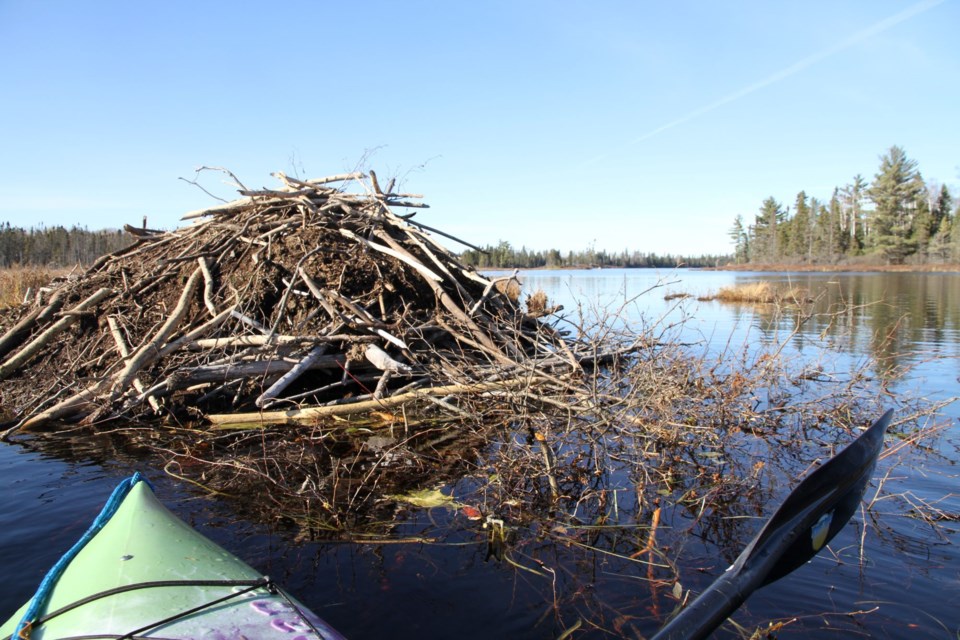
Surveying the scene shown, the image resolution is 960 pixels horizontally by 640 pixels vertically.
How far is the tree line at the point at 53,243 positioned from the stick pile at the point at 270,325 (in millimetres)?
56441

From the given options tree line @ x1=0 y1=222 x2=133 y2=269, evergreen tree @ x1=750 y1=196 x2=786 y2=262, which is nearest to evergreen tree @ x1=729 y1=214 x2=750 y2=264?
evergreen tree @ x1=750 y1=196 x2=786 y2=262

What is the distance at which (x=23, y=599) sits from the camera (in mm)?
3793

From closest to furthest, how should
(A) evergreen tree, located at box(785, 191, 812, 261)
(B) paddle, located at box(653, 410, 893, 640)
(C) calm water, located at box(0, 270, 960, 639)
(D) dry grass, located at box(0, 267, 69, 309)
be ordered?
1. (B) paddle, located at box(653, 410, 893, 640)
2. (C) calm water, located at box(0, 270, 960, 639)
3. (D) dry grass, located at box(0, 267, 69, 309)
4. (A) evergreen tree, located at box(785, 191, 812, 261)

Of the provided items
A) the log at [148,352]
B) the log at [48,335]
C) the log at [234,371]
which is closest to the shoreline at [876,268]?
the log at [234,371]

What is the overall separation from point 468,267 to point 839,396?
19.9ft

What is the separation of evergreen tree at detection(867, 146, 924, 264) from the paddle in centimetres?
6992

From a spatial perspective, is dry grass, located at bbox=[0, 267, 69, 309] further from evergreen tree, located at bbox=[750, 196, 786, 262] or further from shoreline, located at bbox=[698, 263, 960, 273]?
evergreen tree, located at bbox=[750, 196, 786, 262]

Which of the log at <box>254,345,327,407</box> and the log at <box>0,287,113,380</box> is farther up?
the log at <box>0,287,113,380</box>

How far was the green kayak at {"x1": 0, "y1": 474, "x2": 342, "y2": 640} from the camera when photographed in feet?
8.31

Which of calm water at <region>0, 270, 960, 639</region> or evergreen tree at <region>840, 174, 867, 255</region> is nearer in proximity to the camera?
calm water at <region>0, 270, 960, 639</region>

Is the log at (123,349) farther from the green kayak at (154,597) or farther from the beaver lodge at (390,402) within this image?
the green kayak at (154,597)

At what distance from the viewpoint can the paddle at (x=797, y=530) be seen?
2.72 meters

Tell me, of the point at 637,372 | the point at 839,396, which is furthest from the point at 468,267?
the point at 839,396

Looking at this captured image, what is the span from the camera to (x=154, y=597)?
270cm
